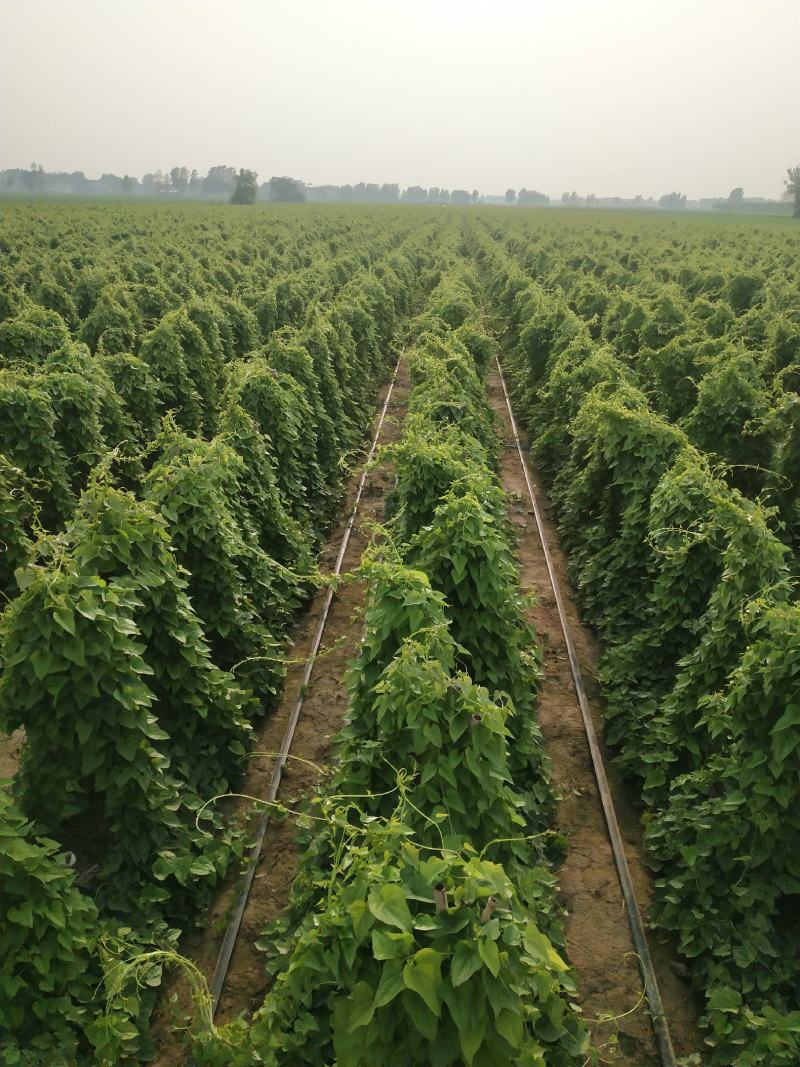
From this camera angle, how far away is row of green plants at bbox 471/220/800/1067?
486 centimetres

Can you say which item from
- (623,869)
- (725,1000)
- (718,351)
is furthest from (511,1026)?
(718,351)

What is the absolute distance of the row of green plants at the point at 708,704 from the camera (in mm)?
4855

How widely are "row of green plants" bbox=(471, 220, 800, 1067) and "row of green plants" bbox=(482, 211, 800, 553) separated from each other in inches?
42.8

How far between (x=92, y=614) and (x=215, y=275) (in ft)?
74.6

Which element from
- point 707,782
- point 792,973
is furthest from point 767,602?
point 792,973

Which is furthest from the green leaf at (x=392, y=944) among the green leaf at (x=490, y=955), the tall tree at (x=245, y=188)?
the tall tree at (x=245, y=188)

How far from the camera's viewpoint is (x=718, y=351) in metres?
13.2

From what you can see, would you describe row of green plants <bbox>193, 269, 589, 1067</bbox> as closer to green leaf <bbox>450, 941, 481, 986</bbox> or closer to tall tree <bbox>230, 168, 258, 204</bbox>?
green leaf <bbox>450, 941, 481, 986</bbox>

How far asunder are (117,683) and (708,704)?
14.8 feet

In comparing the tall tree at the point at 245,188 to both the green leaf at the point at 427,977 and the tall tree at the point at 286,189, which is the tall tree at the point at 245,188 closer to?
the tall tree at the point at 286,189

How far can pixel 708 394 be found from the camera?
35.0 feet

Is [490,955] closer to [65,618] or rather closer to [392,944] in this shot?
[392,944]

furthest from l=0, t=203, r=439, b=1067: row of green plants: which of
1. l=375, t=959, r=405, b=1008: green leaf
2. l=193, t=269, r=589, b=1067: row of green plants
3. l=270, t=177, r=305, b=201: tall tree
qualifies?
l=270, t=177, r=305, b=201: tall tree

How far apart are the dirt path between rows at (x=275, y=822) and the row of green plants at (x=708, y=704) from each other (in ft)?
9.75
